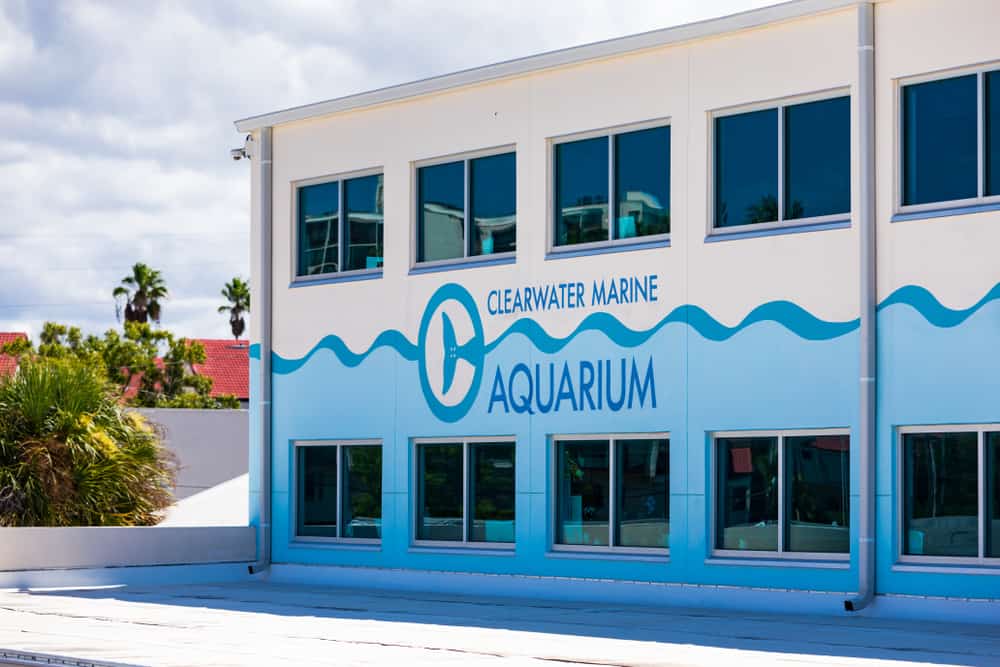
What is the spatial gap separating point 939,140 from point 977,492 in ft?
12.6

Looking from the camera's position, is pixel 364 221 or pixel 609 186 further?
pixel 364 221

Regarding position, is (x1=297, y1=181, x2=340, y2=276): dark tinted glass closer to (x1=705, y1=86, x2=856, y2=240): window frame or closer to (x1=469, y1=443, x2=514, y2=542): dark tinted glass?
(x1=469, y1=443, x2=514, y2=542): dark tinted glass

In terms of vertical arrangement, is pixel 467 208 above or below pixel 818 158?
below

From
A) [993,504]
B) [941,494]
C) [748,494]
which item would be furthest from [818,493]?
[993,504]

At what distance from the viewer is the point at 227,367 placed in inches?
3376

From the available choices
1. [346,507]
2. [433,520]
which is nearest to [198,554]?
[346,507]

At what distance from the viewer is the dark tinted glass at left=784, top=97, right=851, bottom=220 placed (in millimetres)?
17844

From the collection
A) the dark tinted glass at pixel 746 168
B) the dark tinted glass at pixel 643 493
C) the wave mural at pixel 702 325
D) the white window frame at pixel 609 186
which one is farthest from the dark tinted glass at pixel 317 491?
the dark tinted glass at pixel 746 168

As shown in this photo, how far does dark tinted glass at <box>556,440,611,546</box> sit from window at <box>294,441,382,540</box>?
330cm

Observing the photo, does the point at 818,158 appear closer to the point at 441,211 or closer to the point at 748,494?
the point at 748,494

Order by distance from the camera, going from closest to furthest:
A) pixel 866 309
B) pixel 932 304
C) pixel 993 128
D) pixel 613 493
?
pixel 993 128 → pixel 932 304 → pixel 866 309 → pixel 613 493

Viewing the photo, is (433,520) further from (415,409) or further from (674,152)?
(674,152)

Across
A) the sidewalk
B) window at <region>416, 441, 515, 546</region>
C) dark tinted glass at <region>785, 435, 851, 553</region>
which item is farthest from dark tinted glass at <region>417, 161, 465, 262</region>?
dark tinted glass at <region>785, 435, 851, 553</region>

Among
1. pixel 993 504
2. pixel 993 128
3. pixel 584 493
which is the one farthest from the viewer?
pixel 584 493
